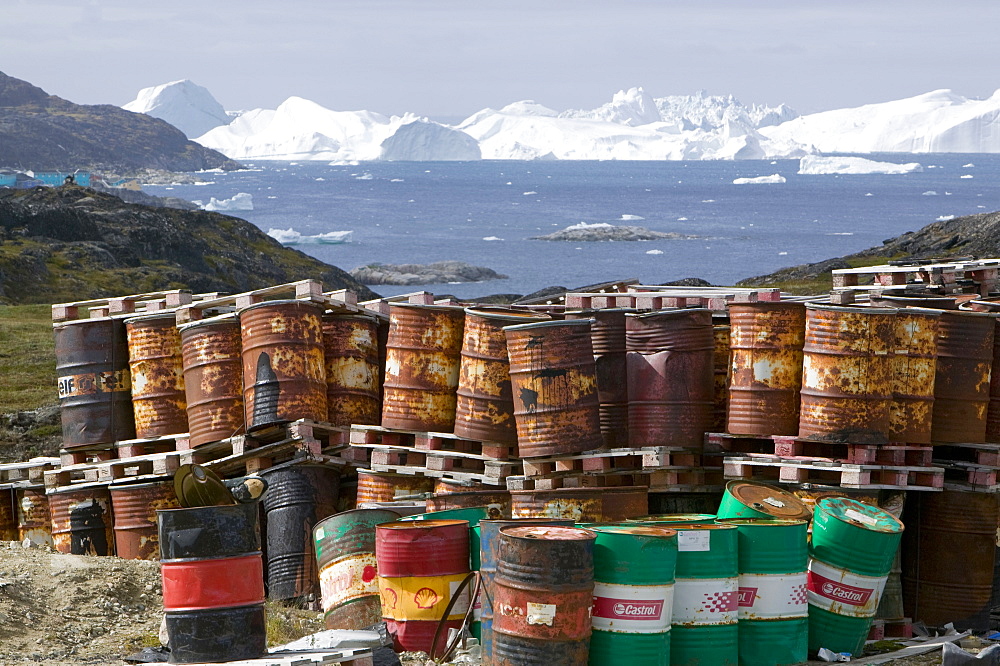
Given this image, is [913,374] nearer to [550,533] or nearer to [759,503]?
[759,503]

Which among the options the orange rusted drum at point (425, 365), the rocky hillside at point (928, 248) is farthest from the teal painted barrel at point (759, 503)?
the rocky hillside at point (928, 248)

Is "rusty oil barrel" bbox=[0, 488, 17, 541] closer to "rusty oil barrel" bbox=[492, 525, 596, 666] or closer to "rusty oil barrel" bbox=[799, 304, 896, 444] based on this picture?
"rusty oil barrel" bbox=[492, 525, 596, 666]

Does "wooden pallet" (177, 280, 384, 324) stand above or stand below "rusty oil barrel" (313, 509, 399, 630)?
above

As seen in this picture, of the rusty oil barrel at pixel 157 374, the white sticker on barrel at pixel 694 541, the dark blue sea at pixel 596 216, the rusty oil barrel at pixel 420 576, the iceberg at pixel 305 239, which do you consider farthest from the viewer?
the iceberg at pixel 305 239

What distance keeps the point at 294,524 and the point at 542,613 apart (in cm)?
297

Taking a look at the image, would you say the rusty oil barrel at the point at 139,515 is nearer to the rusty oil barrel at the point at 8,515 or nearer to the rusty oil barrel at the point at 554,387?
the rusty oil barrel at the point at 8,515

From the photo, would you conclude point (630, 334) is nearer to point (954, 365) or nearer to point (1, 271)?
point (954, 365)

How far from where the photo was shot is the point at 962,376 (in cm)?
838

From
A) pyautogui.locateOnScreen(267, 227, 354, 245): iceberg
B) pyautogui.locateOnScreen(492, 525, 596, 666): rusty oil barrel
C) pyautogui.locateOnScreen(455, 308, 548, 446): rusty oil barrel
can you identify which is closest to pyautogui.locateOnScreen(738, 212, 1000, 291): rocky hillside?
pyautogui.locateOnScreen(455, 308, 548, 446): rusty oil barrel

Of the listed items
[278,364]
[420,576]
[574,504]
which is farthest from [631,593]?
[278,364]

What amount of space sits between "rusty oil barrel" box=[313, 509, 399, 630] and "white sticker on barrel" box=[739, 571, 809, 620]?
7.37 ft

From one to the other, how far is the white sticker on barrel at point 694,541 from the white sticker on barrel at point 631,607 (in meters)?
0.30

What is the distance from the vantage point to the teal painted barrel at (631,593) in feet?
20.9

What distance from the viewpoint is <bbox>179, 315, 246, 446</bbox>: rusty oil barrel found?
927 cm
